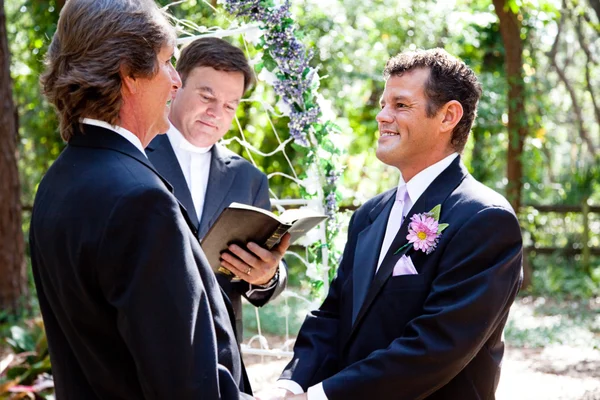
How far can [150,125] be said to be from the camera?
1.76m

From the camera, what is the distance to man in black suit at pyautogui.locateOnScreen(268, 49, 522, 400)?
7.06ft

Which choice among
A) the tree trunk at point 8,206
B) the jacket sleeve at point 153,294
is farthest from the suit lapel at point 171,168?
the tree trunk at point 8,206

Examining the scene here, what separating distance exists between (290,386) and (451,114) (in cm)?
105

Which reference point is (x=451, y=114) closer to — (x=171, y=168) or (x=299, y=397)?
(x=299, y=397)

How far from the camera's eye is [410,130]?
249 cm

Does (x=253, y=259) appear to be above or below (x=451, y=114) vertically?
below

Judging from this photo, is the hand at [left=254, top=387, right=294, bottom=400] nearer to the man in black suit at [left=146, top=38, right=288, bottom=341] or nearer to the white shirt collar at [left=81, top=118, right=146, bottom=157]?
the man in black suit at [left=146, top=38, right=288, bottom=341]

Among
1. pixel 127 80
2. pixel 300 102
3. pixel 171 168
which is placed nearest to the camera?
pixel 127 80

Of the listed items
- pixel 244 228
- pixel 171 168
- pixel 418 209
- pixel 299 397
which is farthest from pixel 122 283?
pixel 171 168

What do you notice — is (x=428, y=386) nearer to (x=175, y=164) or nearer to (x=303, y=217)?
(x=303, y=217)

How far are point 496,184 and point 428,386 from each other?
9.50m

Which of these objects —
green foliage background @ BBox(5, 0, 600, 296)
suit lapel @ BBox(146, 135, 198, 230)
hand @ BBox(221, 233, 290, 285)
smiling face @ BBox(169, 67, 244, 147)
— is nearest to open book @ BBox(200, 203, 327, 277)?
hand @ BBox(221, 233, 290, 285)

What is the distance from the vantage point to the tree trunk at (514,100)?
29.7 feet

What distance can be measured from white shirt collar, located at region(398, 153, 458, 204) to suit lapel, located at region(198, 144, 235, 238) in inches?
35.3
